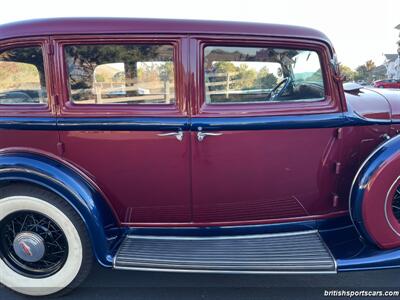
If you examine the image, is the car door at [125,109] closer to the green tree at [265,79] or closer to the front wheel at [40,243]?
the front wheel at [40,243]

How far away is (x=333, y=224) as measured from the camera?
245cm

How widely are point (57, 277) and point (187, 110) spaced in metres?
1.44

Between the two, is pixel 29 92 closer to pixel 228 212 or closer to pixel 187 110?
pixel 187 110

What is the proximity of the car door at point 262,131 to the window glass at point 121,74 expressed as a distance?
0.71ft

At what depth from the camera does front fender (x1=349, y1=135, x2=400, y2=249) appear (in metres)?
2.13

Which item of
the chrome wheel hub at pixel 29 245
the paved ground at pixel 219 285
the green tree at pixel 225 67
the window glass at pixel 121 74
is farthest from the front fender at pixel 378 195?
the chrome wheel hub at pixel 29 245

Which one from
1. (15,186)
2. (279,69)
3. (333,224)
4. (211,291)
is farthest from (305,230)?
(15,186)

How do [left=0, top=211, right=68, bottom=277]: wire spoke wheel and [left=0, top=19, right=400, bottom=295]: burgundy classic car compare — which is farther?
[left=0, top=211, right=68, bottom=277]: wire spoke wheel

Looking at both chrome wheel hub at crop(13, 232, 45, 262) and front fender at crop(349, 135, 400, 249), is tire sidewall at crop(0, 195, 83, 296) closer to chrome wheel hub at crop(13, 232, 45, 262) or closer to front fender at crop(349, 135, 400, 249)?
chrome wheel hub at crop(13, 232, 45, 262)

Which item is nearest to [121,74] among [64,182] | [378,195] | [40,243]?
[64,182]

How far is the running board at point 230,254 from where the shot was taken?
2.07 m

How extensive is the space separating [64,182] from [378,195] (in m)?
1.99

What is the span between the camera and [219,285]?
2463mm

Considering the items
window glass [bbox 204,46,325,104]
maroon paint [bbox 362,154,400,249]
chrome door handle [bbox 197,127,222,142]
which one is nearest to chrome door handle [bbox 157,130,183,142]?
chrome door handle [bbox 197,127,222,142]
